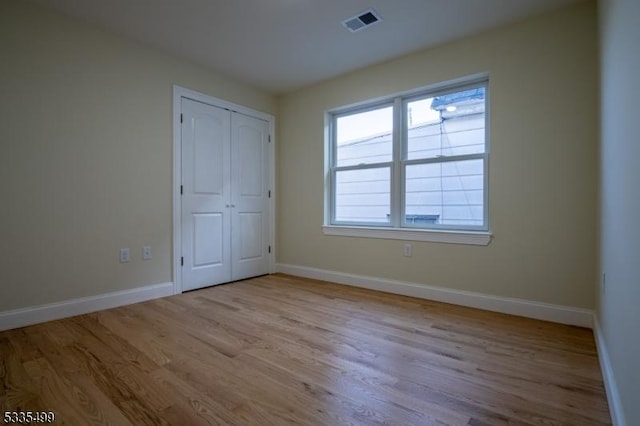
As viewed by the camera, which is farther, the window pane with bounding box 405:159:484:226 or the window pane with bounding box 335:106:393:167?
the window pane with bounding box 335:106:393:167

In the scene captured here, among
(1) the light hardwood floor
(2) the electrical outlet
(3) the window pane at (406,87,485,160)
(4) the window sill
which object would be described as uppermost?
(3) the window pane at (406,87,485,160)

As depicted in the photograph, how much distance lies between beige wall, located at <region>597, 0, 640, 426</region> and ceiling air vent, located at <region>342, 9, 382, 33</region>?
1.50 m

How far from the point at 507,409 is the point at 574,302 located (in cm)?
154

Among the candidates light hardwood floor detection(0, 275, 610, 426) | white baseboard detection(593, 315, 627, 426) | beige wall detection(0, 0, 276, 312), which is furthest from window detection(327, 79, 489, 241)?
beige wall detection(0, 0, 276, 312)

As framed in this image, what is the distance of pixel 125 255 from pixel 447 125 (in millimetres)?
3334

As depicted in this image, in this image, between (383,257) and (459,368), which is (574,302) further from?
(383,257)

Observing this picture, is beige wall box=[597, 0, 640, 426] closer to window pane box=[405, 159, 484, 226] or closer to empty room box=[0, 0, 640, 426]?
empty room box=[0, 0, 640, 426]

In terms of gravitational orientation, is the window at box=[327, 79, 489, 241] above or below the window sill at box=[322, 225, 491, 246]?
above

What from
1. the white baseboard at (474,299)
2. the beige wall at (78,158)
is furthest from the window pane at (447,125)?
the beige wall at (78,158)

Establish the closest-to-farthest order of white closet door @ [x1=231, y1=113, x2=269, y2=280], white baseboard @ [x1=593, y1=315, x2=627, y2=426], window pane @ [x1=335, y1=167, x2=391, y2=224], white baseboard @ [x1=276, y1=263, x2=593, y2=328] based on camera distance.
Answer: white baseboard @ [x1=593, y1=315, x2=627, y2=426]
white baseboard @ [x1=276, y1=263, x2=593, y2=328]
window pane @ [x1=335, y1=167, x2=391, y2=224]
white closet door @ [x1=231, y1=113, x2=269, y2=280]

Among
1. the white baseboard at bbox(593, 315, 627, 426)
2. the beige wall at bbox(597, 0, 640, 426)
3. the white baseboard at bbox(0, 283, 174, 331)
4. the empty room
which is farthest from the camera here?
the white baseboard at bbox(0, 283, 174, 331)

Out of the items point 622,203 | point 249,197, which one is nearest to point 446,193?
point 622,203

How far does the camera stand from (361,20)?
102 inches

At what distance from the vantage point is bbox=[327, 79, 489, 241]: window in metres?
2.91
